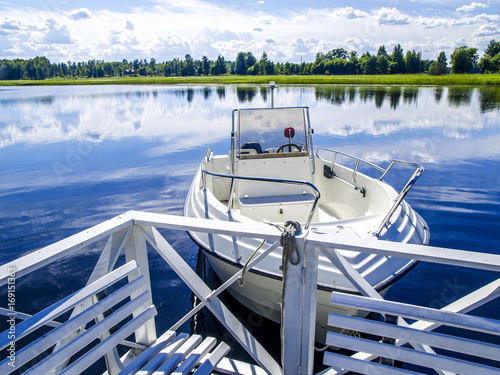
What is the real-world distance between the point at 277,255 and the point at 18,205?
8.60 metres

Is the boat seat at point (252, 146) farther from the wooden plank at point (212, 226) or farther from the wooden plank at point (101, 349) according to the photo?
the wooden plank at point (101, 349)

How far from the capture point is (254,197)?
5.52 meters

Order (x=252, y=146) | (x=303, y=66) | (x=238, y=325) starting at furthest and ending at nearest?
(x=303, y=66) < (x=252, y=146) < (x=238, y=325)

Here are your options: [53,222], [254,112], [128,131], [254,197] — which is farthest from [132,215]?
[128,131]

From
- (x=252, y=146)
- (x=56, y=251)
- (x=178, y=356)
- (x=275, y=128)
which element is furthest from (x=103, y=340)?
(x=275, y=128)

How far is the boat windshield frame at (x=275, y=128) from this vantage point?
610 centimetres

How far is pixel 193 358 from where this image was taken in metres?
2.43

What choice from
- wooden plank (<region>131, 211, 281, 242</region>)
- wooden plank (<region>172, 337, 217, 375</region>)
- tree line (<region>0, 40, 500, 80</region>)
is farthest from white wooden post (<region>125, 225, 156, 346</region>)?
tree line (<region>0, 40, 500, 80</region>)

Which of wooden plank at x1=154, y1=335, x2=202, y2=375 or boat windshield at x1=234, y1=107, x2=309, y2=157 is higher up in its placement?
boat windshield at x1=234, y1=107, x2=309, y2=157

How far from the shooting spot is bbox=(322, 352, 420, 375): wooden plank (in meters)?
1.91

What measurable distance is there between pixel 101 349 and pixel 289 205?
3.64 meters

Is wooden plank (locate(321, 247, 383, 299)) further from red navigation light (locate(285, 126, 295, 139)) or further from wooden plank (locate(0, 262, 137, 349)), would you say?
red navigation light (locate(285, 126, 295, 139))

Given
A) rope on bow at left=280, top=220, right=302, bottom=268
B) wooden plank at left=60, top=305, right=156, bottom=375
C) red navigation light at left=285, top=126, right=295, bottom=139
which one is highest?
red navigation light at left=285, top=126, right=295, bottom=139

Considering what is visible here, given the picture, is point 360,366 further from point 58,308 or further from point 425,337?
point 58,308
